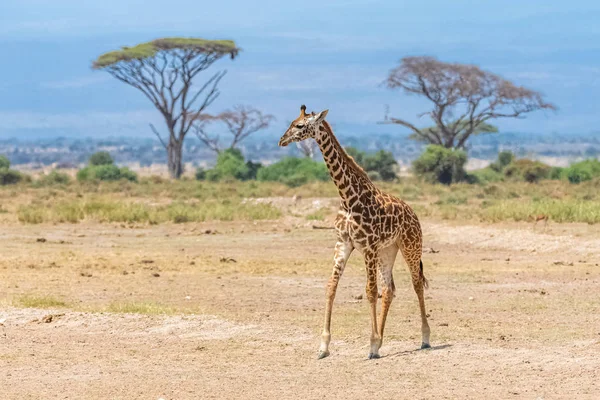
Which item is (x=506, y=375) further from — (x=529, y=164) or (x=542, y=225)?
(x=529, y=164)

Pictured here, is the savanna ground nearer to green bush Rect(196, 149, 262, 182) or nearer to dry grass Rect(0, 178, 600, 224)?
dry grass Rect(0, 178, 600, 224)

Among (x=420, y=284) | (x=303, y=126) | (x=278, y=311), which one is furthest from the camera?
(x=278, y=311)

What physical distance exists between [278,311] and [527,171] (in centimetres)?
3842

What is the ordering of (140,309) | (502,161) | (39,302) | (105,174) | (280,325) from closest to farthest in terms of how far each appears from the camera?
(280,325), (140,309), (39,302), (105,174), (502,161)

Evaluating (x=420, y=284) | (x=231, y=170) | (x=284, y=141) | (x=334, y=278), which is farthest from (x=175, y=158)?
(x=284, y=141)

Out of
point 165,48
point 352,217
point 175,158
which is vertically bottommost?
point 175,158

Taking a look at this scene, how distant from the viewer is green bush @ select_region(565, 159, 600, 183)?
49.2 m

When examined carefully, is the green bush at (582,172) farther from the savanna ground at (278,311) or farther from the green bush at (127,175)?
the savanna ground at (278,311)

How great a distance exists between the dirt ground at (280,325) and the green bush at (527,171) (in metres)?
29.1

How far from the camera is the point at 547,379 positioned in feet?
30.7

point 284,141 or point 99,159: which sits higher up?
point 284,141

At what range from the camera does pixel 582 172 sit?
49781 millimetres

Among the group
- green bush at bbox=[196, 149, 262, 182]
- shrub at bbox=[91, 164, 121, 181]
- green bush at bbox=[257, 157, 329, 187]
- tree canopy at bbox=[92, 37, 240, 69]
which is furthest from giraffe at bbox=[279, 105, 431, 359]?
tree canopy at bbox=[92, 37, 240, 69]

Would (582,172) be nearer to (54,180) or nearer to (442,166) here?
(442,166)
